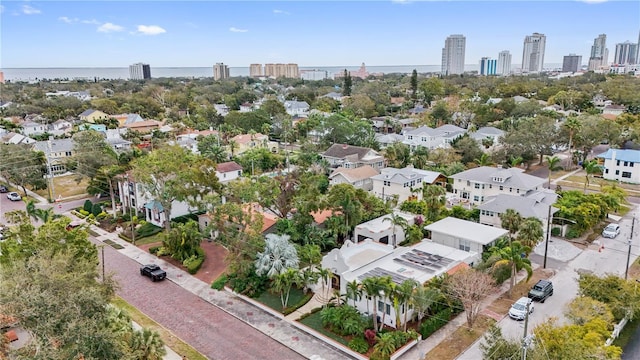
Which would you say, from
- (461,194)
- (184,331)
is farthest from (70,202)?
(461,194)

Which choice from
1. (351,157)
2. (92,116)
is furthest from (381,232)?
(92,116)

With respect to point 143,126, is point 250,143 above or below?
below

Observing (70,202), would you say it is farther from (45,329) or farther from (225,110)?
(225,110)

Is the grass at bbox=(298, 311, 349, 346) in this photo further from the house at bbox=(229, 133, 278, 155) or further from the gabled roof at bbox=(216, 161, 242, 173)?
the house at bbox=(229, 133, 278, 155)

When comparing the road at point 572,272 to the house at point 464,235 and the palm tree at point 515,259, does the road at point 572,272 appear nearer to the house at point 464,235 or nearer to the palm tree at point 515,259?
the palm tree at point 515,259

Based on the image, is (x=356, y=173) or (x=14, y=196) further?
(x=356, y=173)

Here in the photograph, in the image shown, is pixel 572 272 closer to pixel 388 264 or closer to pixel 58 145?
pixel 388 264

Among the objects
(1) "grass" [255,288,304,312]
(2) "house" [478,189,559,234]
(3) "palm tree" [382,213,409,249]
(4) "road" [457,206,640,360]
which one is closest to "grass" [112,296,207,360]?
(1) "grass" [255,288,304,312]

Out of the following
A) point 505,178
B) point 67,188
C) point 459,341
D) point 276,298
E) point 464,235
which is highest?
point 505,178
